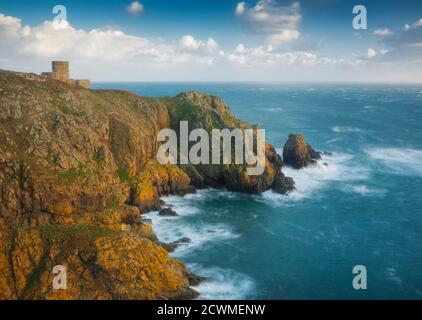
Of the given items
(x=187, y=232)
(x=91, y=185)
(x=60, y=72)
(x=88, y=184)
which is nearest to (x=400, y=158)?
(x=187, y=232)

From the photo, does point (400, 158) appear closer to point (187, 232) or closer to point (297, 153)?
point (297, 153)

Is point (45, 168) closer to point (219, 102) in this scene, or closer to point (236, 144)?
point (236, 144)

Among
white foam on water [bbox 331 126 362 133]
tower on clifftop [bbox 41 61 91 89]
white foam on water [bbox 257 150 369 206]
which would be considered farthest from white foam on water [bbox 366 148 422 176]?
tower on clifftop [bbox 41 61 91 89]

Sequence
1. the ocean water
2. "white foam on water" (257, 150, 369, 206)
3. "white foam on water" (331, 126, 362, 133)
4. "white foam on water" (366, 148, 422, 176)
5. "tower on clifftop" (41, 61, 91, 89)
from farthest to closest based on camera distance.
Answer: "white foam on water" (331, 126, 362, 133) → "white foam on water" (366, 148, 422, 176) → "white foam on water" (257, 150, 369, 206) → "tower on clifftop" (41, 61, 91, 89) → the ocean water

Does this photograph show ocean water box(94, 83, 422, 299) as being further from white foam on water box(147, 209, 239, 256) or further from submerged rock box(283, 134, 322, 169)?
submerged rock box(283, 134, 322, 169)

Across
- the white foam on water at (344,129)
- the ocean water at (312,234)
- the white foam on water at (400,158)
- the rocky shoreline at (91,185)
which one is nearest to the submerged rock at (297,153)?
the ocean water at (312,234)

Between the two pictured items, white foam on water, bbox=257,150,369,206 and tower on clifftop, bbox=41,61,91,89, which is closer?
tower on clifftop, bbox=41,61,91,89

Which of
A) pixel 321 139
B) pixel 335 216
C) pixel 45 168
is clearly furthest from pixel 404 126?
pixel 45 168
